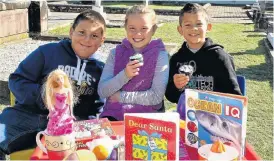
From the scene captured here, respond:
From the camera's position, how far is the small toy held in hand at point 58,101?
1603mm

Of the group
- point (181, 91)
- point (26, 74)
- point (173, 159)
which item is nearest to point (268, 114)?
point (181, 91)

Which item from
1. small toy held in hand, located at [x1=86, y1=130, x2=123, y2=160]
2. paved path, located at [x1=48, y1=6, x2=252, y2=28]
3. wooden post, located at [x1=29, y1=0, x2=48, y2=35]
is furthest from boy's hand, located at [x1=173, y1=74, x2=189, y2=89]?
paved path, located at [x1=48, y1=6, x2=252, y2=28]

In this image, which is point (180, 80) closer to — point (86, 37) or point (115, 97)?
point (115, 97)

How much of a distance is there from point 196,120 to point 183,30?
993mm

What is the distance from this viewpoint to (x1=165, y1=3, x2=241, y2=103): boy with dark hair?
253 cm

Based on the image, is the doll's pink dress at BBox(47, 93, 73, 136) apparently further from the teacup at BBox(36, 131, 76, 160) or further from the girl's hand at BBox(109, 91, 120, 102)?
A: the girl's hand at BBox(109, 91, 120, 102)

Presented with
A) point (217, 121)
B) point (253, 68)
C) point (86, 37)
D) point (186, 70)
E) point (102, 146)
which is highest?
point (86, 37)

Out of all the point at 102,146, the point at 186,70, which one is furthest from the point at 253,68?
the point at 102,146

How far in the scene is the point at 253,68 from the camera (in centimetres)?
648

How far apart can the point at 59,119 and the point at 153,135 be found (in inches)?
15.4

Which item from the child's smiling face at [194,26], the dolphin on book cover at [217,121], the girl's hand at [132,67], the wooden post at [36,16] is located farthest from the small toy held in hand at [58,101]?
the wooden post at [36,16]

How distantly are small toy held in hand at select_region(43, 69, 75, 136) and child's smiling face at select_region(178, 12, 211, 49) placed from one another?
45.5 inches

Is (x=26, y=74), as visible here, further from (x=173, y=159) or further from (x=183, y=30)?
(x=173, y=159)

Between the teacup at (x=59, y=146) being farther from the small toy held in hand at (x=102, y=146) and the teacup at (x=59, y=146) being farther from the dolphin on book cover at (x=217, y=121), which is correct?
the dolphin on book cover at (x=217, y=121)
